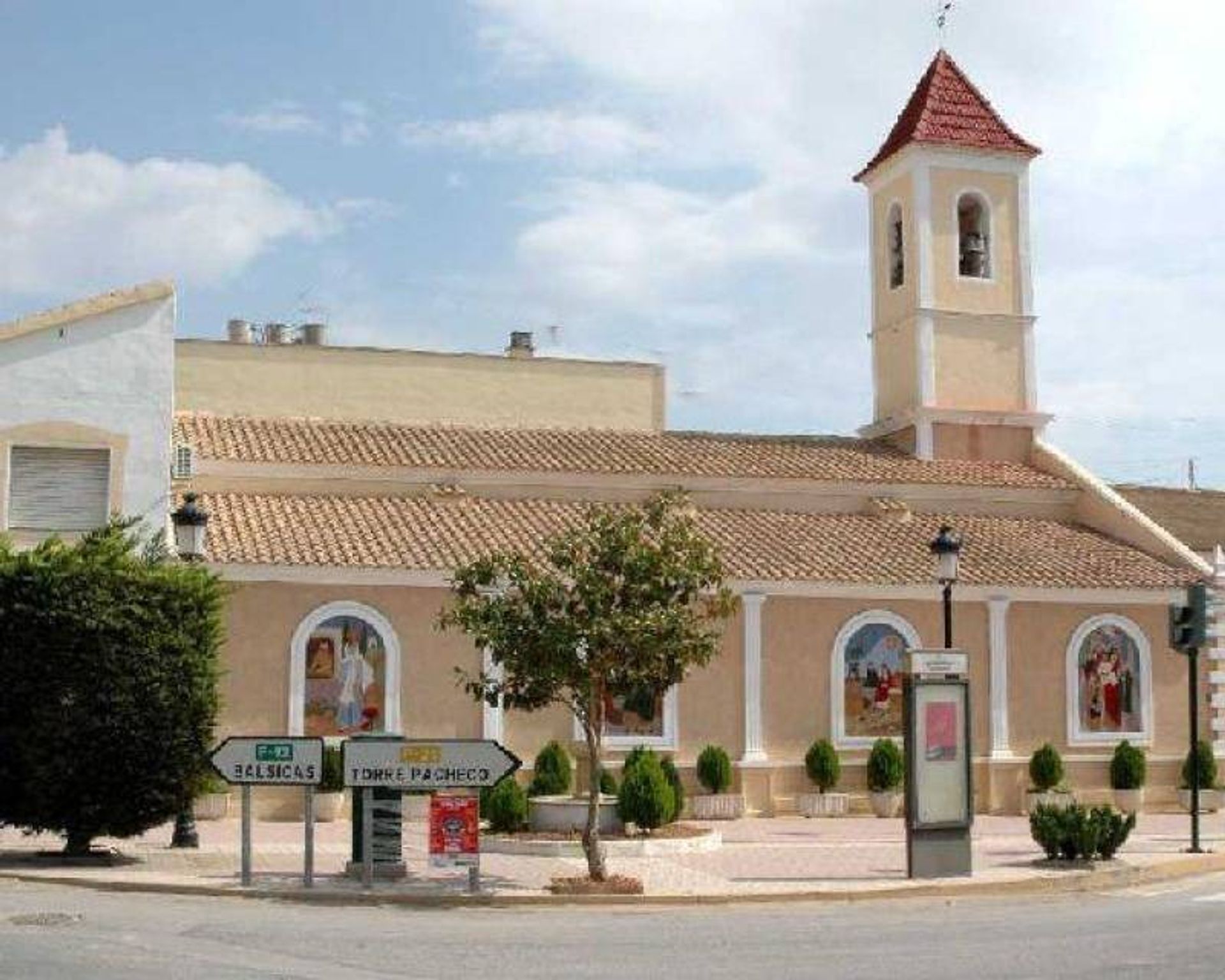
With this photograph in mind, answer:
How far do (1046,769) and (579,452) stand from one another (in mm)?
10678

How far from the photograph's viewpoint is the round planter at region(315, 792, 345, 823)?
90.7 feet

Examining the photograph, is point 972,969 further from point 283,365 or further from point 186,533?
point 283,365

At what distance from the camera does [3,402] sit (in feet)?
89.7

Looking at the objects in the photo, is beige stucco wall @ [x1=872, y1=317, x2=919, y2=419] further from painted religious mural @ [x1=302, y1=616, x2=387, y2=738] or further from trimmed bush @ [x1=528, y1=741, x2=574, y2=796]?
painted religious mural @ [x1=302, y1=616, x2=387, y2=738]

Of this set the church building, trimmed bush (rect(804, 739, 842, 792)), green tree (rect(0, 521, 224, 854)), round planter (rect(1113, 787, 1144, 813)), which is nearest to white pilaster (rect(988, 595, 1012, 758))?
the church building

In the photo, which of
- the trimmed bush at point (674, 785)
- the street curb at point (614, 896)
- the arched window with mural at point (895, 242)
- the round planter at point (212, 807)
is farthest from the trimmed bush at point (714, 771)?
the arched window with mural at point (895, 242)

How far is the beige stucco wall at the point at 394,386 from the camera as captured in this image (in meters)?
40.4

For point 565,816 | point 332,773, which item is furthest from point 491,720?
point 565,816

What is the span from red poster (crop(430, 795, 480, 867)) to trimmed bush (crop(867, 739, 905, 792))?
517 inches

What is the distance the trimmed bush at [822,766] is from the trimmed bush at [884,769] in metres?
0.63

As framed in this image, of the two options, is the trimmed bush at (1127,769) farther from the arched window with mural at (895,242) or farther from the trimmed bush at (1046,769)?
the arched window with mural at (895,242)

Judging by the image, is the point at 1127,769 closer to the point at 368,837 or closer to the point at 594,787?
the point at 594,787

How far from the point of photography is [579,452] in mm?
35500

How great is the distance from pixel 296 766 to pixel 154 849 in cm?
350
